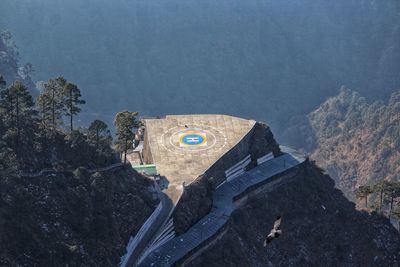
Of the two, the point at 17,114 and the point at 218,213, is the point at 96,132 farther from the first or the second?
the point at 218,213

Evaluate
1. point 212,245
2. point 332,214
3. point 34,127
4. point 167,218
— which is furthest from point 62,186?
point 332,214

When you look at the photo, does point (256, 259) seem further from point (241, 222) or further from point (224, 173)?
point (224, 173)

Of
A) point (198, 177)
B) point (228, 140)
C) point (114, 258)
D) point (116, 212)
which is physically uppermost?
point (228, 140)

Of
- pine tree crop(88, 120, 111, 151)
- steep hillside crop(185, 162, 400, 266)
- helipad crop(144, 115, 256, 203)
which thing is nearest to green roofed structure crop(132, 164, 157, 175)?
helipad crop(144, 115, 256, 203)

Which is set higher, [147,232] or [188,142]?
[188,142]

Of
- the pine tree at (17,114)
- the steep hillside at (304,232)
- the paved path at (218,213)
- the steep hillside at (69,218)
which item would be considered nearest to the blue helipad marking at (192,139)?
the paved path at (218,213)

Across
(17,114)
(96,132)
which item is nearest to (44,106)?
(96,132)

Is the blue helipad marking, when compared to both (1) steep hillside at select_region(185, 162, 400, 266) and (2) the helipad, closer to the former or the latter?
(2) the helipad
